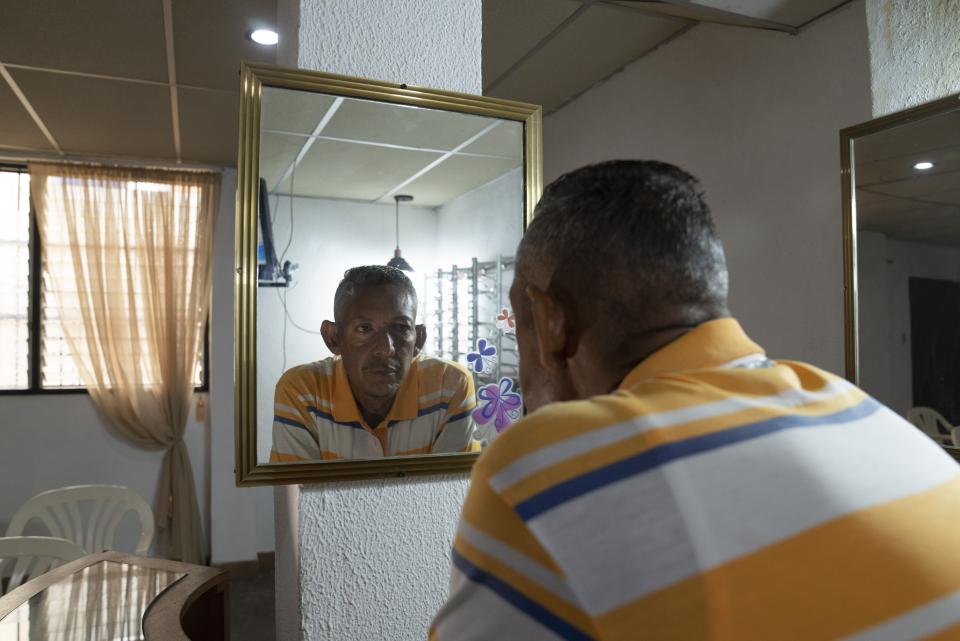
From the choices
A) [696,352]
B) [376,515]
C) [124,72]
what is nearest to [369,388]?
[376,515]

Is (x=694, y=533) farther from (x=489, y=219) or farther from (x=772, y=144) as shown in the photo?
(x=772, y=144)

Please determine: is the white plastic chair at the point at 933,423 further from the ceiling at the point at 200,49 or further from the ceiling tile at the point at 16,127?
the ceiling tile at the point at 16,127

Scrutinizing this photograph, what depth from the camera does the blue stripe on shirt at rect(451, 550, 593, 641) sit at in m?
0.52

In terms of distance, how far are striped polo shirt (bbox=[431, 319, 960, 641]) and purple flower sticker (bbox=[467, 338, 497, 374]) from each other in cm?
88

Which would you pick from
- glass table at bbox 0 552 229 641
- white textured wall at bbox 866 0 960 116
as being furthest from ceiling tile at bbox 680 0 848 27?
glass table at bbox 0 552 229 641

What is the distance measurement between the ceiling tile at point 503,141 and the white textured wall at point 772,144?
1122 millimetres

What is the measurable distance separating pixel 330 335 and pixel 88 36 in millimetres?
2022

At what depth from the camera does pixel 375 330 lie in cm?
136

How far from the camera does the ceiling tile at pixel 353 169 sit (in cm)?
132

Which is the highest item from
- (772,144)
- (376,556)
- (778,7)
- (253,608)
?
(778,7)

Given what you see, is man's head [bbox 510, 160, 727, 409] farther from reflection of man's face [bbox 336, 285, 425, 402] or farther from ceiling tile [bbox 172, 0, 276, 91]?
ceiling tile [bbox 172, 0, 276, 91]

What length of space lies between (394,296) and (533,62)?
175 cm

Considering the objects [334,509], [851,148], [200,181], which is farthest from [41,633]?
[200,181]

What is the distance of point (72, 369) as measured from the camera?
4516 millimetres
